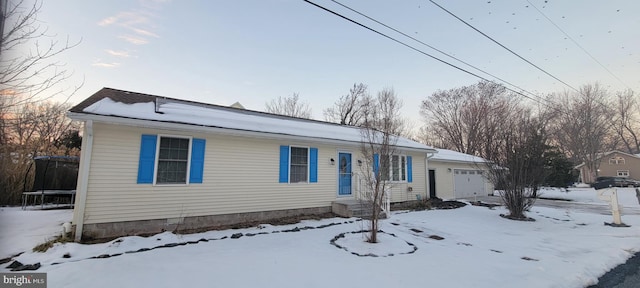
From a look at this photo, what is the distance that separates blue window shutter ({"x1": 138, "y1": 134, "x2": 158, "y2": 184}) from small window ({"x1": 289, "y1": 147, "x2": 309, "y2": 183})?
12.5 ft

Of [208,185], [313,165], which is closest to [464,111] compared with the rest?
[313,165]

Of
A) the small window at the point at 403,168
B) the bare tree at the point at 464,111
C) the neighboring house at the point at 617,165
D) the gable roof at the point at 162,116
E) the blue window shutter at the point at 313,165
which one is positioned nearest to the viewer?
the gable roof at the point at 162,116

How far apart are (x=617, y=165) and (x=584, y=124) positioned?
10535mm

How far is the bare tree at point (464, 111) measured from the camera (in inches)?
1063

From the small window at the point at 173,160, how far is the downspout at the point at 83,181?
1303 mm

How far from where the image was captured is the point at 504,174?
9.50 meters

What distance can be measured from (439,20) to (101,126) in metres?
8.86

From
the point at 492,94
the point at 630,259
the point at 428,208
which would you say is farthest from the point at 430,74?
the point at 492,94

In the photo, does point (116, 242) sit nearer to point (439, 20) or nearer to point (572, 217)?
point (439, 20)

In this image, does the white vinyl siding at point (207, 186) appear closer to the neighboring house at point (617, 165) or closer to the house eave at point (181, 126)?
the house eave at point (181, 126)

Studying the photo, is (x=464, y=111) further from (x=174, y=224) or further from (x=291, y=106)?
(x=174, y=224)

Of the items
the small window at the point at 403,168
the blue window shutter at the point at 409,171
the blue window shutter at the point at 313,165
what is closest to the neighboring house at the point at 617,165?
the blue window shutter at the point at 409,171

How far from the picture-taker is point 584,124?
104 feet

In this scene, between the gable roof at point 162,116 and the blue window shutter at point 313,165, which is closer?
the gable roof at point 162,116
